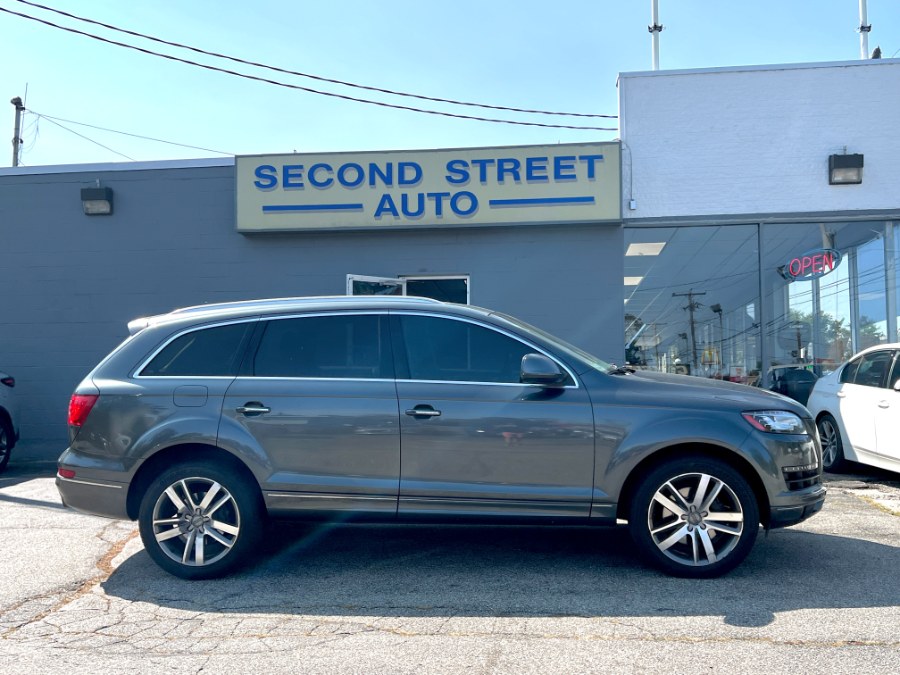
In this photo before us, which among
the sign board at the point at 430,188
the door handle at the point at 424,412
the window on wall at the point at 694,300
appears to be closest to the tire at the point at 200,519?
the door handle at the point at 424,412

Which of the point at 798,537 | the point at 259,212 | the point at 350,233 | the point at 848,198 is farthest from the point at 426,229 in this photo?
the point at 798,537

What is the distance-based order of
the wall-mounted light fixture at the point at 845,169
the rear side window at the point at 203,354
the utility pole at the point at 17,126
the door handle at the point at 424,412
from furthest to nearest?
the utility pole at the point at 17,126, the wall-mounted light fixture at the point at 845,169, the rear side window at the point at 203,354, the door handle at the point at 424,412

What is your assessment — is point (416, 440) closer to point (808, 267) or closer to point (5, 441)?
Result: point (5, 441)

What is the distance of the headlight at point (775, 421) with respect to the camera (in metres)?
4.97

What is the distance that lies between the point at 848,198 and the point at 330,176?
693 cm

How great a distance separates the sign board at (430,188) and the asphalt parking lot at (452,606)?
17.4ft

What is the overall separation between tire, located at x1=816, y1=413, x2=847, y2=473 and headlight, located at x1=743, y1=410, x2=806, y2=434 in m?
4.04

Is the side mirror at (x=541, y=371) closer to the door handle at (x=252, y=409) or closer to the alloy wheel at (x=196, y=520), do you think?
the door handle at (x=252, y=409)

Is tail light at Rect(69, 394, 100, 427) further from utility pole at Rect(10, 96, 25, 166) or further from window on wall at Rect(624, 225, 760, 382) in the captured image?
utility pole at Rect(10, 96, 25, 166)

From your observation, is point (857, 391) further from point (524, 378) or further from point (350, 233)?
point (350, 233)

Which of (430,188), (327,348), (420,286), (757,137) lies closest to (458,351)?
(327,348)

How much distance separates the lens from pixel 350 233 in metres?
11.0

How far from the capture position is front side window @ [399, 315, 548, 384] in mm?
5160

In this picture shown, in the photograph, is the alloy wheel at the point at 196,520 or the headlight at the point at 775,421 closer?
the headlight at the point at 775,421
